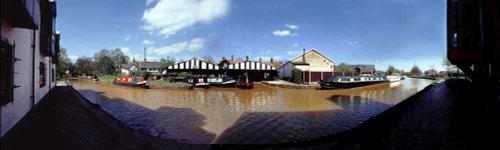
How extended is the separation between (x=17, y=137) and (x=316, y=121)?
679cm

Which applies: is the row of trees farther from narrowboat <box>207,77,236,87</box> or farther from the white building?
the white building

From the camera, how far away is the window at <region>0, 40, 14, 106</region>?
5191 millimetres

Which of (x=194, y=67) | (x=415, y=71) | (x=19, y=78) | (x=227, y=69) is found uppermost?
(x=415, y=71)

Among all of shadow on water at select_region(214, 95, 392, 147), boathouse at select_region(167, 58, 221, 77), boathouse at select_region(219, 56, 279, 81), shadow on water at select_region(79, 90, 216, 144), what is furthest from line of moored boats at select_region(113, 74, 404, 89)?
shadow on water at select_region(79, 90, 216, 144)

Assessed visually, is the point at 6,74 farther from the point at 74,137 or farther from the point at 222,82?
the point at 222,82

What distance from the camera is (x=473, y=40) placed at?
207 inches

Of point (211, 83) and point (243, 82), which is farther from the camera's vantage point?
A: point (211, 83)

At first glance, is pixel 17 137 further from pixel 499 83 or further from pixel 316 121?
pixel 499 83

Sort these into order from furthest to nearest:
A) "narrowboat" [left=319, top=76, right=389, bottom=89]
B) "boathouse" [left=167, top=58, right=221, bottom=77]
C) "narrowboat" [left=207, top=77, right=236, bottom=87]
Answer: "boathouse" [left=167, top=58, right=221, bottom=77], "narrowboat" [left=207, top=77, right=236, bottom=87], "narrowboat" [left=319, top=76, right=389, bottom=89]

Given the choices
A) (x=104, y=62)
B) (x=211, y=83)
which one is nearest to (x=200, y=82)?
(x=211, y=83)

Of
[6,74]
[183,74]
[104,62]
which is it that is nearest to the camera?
[6,74]

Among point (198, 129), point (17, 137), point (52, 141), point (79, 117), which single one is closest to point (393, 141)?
point (198, 129)

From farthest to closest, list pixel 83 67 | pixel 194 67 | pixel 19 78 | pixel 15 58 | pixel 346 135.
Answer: pixel 83 67 < pixel 194 67 < pixel 19 78 < pixel 15 58 < pixel 346 135

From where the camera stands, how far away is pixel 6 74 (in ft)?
18.1
